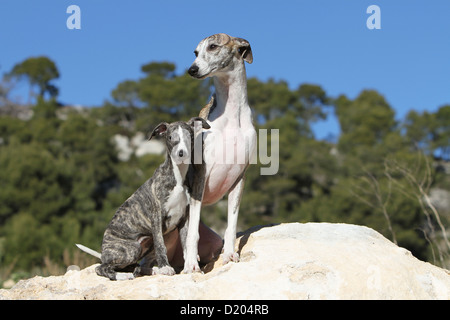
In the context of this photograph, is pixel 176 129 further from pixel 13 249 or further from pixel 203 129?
pixel 13 249

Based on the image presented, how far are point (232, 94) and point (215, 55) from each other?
22.3 inches

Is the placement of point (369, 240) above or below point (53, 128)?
below

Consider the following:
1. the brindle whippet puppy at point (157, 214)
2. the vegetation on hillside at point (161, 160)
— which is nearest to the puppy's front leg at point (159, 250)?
the brindle whippet puppy at point (157, 214)

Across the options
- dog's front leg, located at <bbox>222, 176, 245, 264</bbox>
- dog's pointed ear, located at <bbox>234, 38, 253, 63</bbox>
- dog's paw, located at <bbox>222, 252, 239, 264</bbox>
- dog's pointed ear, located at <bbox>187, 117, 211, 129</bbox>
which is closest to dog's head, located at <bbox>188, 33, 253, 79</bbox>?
dog's pointed ear, located at <bbox>234, 38, 253, 63</bbox>

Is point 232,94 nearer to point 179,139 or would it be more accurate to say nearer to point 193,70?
point 193,70

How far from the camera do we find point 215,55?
249 inches

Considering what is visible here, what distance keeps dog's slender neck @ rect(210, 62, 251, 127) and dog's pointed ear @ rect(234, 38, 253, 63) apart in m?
0.11

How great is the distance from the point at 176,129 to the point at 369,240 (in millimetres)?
2676

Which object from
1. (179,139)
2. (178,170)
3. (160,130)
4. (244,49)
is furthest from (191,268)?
(244,49)

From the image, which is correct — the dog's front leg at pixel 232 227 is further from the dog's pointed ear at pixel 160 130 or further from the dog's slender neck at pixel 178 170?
the dog's pointed ear at pixel 160 130

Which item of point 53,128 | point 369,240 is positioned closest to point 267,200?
point 53,128
